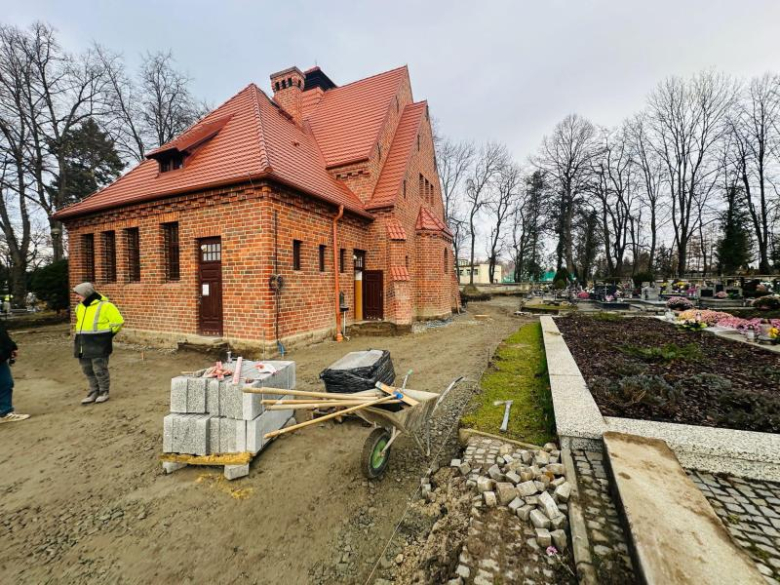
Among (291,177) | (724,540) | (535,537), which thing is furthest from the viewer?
(291,177)

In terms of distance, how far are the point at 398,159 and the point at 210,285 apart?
9.61m

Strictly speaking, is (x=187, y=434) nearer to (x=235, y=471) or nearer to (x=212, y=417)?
(x=212, y=417)

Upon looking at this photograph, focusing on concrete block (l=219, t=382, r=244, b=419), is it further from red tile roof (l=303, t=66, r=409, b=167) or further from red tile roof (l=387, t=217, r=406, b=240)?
red tile roof (l=303, t=66, r=409, b=167)

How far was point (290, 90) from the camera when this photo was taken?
47.4 feet

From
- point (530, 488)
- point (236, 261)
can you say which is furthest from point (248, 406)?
point (236, 261)

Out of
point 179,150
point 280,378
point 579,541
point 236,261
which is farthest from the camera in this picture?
point 179,150

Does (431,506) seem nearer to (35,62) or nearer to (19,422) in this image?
(19,422)

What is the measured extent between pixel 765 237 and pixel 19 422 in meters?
40.5

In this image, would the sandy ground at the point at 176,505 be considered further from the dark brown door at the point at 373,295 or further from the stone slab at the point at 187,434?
the dark brown door at the point at 373,295

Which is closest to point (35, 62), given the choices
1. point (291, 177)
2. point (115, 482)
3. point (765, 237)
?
point (291, 177)

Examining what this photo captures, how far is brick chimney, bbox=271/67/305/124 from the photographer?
14.3 metres

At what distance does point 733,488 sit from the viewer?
2.56m

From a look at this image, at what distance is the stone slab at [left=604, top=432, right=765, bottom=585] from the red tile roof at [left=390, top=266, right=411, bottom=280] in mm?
9734

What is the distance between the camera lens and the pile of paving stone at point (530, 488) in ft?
7.20
